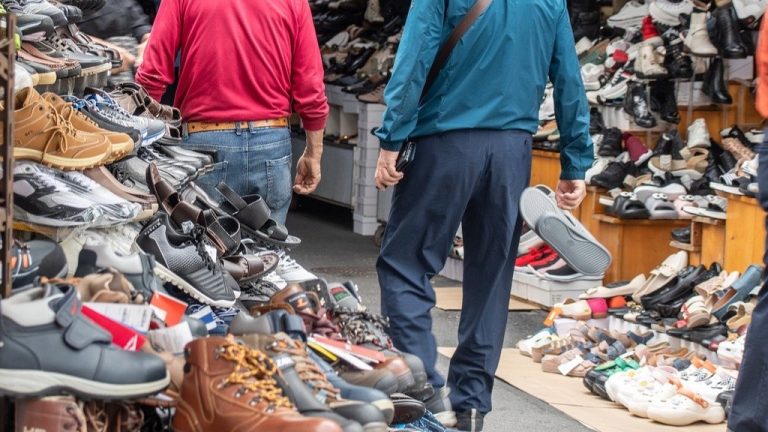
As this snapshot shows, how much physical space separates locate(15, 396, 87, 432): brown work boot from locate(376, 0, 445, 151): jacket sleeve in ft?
8.88

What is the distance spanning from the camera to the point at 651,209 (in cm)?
810

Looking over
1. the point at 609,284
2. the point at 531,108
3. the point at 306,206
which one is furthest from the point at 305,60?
the point at 306,206

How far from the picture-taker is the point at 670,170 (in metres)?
8.23

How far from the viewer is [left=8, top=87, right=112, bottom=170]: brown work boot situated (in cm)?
323

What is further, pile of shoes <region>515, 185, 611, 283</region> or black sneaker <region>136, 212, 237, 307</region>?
pile of shoes <region>515, 185, 611, 283</region>

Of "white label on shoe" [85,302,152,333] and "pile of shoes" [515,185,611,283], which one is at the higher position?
"white label on shoe" [85,302,152,333]

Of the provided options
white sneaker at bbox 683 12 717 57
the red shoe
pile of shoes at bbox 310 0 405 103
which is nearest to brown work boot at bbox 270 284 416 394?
white sneaker at bbox 683 12 717 57

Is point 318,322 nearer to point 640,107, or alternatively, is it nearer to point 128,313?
point 128,313

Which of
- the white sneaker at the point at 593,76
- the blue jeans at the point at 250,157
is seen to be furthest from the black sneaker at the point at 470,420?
the white sneaker at the point at 593,76

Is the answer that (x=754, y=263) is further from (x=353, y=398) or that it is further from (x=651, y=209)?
(x=353, y=398)

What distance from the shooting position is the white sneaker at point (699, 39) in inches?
299

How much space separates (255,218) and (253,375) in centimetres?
167

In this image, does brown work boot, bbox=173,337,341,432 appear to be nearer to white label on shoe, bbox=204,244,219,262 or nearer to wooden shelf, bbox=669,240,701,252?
white label on shoe, bbox=204,244,219,262

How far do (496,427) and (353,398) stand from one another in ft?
10.6
